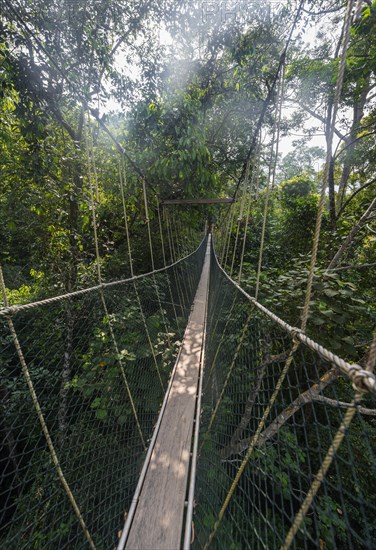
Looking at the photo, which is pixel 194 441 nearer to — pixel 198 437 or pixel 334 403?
pixel 198 437

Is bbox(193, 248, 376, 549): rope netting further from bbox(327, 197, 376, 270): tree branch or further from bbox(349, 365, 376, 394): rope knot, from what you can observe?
bbox(327, 197, 376, 270): tree branch

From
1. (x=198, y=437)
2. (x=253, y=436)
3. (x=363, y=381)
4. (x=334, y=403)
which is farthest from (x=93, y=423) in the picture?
(x=363, y=381)

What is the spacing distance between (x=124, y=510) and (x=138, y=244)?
399 cm

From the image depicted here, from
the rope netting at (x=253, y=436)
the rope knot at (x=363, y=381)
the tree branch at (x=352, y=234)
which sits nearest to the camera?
the rope knot at (x=363, y=381)

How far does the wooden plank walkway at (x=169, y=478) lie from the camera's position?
0.81 m

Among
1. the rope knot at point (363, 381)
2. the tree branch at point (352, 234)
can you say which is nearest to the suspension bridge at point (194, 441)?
the rope knot at point (363, 381)

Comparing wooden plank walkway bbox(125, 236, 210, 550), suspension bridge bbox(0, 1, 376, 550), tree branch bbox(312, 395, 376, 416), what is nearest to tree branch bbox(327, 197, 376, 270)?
suspension bridge bbox(0, 1, 376, 550)

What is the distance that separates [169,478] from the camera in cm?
99

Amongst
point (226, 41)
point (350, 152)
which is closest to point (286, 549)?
point (226, 41)

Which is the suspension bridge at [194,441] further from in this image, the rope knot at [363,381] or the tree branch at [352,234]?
the tree branch at [352,234]

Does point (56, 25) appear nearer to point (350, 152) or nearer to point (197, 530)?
point (197, 530)

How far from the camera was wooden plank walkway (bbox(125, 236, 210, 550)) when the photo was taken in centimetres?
81

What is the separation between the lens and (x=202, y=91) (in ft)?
9.46

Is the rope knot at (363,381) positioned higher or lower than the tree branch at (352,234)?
lower
